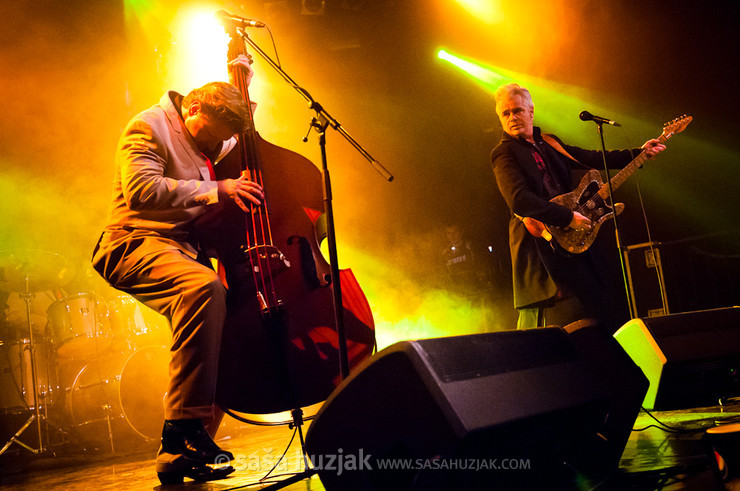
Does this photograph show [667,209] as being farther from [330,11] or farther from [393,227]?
[330,11]

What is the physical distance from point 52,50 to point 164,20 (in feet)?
3.63

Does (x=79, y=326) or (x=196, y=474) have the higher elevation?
(x=79, y=326)

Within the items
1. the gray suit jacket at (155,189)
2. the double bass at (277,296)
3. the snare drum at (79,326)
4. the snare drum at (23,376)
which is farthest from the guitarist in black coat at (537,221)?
the snare drum at (23,376)

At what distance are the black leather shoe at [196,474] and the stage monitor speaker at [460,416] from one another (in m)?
1.08

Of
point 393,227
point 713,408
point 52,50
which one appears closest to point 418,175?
point 393,227

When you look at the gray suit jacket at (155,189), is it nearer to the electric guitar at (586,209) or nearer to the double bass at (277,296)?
the double bass at (277,296)

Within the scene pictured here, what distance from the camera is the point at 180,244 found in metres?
2.43

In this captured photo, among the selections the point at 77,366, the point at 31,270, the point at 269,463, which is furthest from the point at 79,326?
the point at 269,463

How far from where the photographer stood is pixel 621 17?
5.54 meters

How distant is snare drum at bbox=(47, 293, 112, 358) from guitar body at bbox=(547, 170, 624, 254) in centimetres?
355

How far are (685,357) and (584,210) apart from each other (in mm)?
1228

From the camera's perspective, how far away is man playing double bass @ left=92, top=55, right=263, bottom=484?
2.16 meters

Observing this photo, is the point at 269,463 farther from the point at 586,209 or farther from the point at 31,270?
the point at 31,270

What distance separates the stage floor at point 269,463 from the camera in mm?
1654
